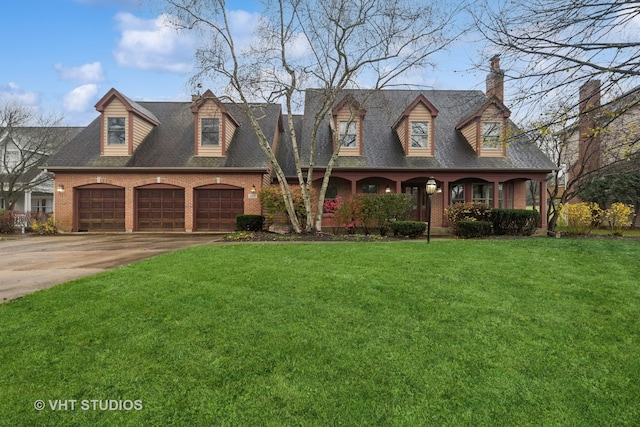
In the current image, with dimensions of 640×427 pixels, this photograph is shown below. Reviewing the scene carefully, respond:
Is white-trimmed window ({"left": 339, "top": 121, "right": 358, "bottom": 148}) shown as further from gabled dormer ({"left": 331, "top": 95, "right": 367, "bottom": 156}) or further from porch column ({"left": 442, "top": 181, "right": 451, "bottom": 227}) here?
porch column ({"left": 442, "top": 181, "right": 451, "bottom": 227})

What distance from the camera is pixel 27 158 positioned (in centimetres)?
1852


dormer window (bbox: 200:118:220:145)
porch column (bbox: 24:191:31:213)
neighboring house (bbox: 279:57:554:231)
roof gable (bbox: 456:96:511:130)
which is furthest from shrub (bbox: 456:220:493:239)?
porch column (bbox: 24:191:31:213)

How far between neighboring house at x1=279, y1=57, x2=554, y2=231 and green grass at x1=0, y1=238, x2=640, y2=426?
33.6 ft

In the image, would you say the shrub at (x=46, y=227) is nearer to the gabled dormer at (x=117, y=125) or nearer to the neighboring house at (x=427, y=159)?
the gabled dormer at (x=117, y=125)

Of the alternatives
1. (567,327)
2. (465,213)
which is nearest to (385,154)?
(465,213)

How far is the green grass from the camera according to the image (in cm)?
227

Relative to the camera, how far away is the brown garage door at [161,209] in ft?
50.0

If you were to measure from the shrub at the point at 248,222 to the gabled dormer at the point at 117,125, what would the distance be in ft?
22.2

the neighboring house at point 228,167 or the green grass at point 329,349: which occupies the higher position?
the neighboring house at point 228,167

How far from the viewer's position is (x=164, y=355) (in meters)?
2.82

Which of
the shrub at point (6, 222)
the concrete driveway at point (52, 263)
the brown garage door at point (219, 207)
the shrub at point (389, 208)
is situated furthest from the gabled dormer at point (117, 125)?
the shrub at point (389, 208)

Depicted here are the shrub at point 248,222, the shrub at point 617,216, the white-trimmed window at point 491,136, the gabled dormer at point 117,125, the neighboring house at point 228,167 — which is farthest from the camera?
the gabled dormer at point 117,125

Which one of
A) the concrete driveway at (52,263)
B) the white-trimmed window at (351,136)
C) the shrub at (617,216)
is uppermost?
the white-trimmed window at (351,136)

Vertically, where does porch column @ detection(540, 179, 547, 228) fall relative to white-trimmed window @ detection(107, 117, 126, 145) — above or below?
below
